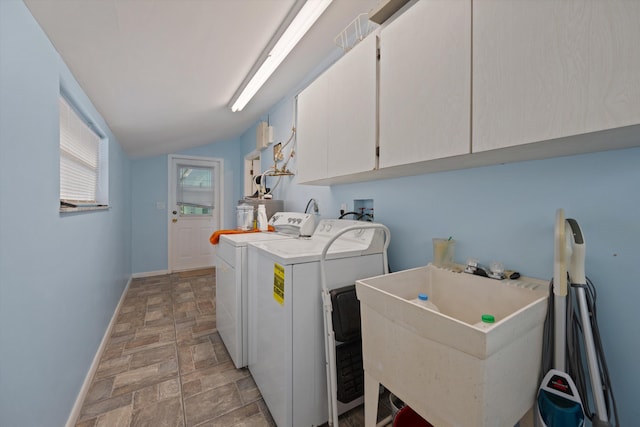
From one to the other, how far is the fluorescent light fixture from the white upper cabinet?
0.97ft

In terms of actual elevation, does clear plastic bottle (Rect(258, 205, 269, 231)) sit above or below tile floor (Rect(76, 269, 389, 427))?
above

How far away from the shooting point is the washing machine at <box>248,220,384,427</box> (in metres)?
1.27

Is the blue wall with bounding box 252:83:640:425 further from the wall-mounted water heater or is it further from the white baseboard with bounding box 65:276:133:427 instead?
the wall-mounted water heater

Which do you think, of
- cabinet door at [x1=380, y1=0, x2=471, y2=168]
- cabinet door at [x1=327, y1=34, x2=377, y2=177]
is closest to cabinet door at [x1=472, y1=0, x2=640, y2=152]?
cabinet door at [x1=380, y1=0, x2=471, y2=168]

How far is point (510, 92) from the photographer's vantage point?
79cm

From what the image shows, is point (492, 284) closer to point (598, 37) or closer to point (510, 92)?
point (510, 92)

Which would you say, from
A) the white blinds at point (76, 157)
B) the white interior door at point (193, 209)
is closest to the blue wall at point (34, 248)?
the white blinds at point (76, 157)

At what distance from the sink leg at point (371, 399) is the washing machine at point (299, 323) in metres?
0.33

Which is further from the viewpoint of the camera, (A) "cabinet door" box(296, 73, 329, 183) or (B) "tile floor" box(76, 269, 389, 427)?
(A) "cabinet door" box(296, 73, 329, 183)

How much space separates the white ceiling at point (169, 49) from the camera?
3.91 ft

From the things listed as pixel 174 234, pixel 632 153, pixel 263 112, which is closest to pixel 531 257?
pixel 632 153

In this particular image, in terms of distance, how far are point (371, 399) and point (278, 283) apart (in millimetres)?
668

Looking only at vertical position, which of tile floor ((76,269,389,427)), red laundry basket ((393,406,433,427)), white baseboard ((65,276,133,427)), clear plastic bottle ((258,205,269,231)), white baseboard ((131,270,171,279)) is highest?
clear plastic bottle ((258,205,269,231))

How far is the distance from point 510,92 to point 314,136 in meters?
1.25
